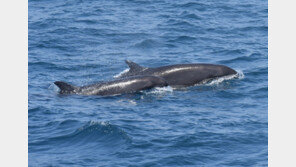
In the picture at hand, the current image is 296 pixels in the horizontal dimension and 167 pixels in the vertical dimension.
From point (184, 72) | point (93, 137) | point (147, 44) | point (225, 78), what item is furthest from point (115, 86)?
point (147, 44)

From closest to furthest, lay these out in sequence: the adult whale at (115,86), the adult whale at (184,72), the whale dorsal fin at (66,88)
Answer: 1. the whale dorsal fin at (66,88)
2. the adult whale at (115,86)
3. the adult whale at (184,72)

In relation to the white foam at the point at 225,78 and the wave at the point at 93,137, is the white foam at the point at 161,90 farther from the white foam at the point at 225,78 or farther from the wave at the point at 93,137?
the wave at the point at 93,137

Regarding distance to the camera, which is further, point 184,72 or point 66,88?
point 184,72

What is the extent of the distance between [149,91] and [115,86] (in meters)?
1.67

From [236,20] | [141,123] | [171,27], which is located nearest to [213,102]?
[141,123]

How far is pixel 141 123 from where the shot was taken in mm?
18500

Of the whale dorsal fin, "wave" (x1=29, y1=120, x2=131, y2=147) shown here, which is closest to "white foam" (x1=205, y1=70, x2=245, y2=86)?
the whale dorsal fin

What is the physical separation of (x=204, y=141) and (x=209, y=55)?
15.3 meters

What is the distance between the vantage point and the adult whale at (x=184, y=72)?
81.8ft

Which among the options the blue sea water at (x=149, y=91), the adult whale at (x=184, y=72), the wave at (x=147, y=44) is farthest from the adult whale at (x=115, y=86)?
the wave at (x=147, y=44)

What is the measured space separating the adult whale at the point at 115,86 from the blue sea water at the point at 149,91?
0.51m

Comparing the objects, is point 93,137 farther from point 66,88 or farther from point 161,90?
point 161,90

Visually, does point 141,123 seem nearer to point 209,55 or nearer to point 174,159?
point 174,159

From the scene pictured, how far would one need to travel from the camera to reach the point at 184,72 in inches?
997
